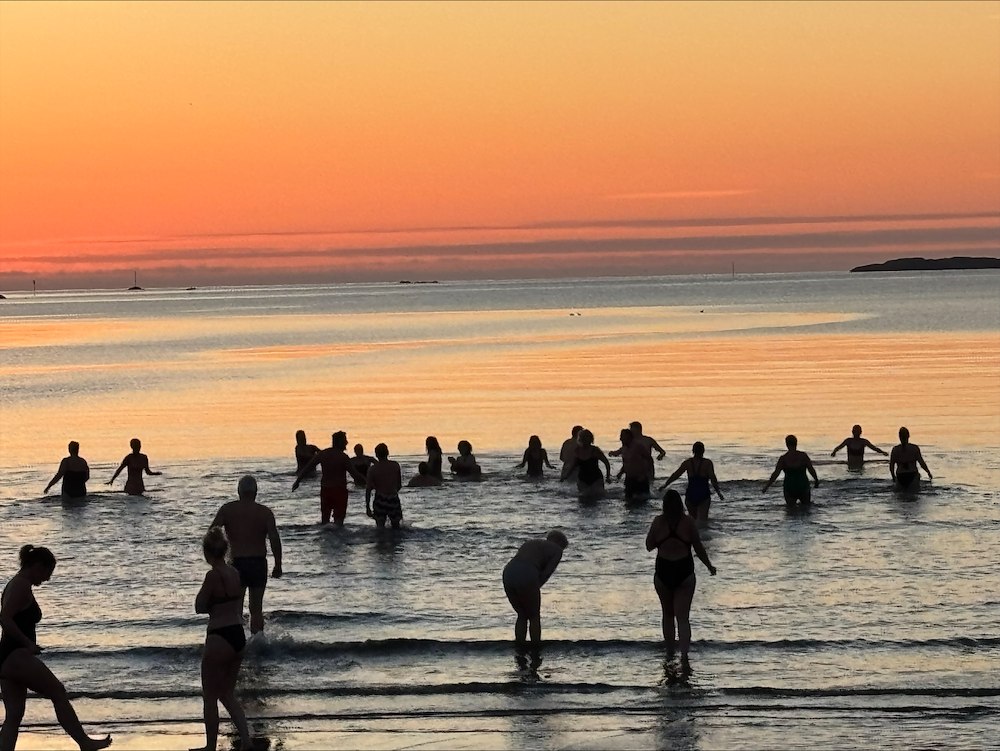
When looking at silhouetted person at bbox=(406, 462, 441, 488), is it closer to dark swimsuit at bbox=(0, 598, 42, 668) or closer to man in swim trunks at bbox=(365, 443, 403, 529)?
man in swim trunks at bbox=(365, 443, 403, 529)

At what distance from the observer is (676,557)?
13117mm

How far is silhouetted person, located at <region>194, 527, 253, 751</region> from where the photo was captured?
413 inches

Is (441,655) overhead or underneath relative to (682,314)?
underneath

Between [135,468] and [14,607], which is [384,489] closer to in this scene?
[135,468]

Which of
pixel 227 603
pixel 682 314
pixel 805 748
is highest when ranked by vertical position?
pixel 682 314

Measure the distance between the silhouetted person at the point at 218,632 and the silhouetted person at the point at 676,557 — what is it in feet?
13.5

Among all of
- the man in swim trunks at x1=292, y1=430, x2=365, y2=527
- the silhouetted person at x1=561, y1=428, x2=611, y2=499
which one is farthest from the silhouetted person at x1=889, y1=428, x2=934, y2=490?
the man in swim trunks at x1=292, y1=430, x2=365, y2=527

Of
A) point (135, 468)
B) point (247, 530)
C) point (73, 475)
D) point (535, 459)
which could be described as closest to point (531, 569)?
point (247, 530)

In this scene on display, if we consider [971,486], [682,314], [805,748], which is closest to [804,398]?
[971,486]

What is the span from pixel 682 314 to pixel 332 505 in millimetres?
121173

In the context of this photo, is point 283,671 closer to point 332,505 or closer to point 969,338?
point 332,505

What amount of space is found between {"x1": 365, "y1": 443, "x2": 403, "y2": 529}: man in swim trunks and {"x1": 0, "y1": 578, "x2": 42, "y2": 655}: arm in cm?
1035

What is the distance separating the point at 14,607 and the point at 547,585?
8811 millimetres

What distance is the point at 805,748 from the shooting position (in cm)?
1052
